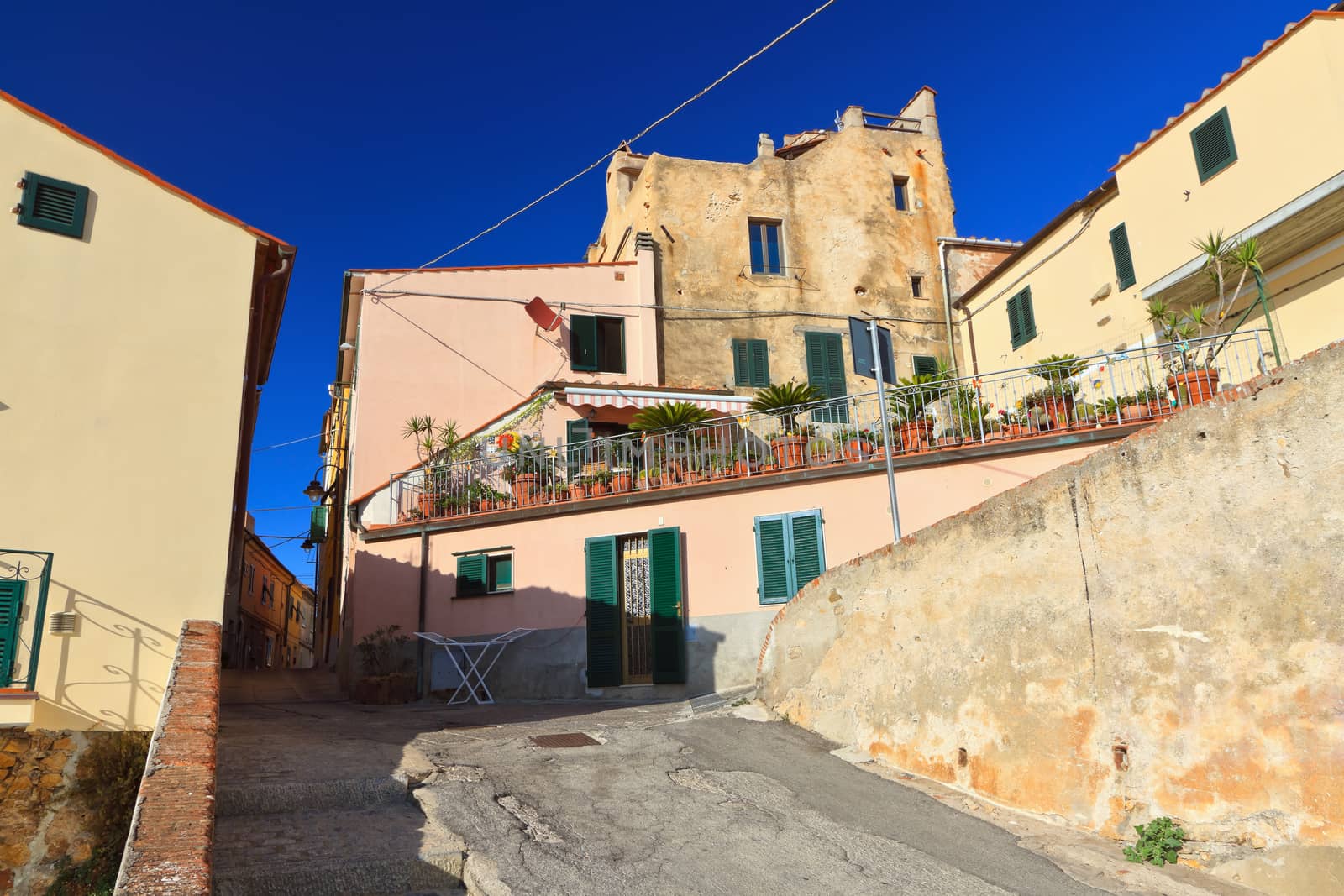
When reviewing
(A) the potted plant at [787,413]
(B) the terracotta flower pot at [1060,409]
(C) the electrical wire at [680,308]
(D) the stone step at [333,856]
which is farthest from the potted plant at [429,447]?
(B) the terracotta flower pot at [1060,409]

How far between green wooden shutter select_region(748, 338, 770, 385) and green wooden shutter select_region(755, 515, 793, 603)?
8.90 meters

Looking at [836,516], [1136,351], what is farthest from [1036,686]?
[1136,351]

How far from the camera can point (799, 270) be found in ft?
78.6

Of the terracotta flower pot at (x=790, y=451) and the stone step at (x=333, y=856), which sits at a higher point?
the terracotta flower pot at (x=790, y=451)

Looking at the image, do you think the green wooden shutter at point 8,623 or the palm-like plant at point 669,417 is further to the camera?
the palm-like plant at point 669,417

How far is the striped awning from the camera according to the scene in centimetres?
1823

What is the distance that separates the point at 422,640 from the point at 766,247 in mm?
13855

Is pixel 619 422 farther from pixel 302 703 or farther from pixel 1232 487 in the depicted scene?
pixel 1232 487

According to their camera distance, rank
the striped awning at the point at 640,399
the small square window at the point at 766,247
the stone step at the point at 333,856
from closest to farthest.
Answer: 1. the stone step at the point at 333,856
2. the striped awning at the point at 640,399
3. the small square window at the point at 766,247

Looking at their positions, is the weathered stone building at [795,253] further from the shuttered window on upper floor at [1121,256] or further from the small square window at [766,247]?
the shuttered window on upper floor at [1121,256]

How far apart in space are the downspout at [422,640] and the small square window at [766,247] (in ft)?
38.8

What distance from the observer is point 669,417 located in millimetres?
16141

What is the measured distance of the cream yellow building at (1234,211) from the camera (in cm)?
1379

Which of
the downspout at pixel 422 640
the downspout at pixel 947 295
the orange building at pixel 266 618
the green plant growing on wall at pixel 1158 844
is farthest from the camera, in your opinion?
the orange building at pixel 266 618
